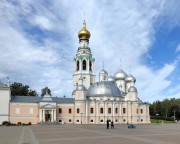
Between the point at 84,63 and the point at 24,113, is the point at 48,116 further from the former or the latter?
the point at 84,63

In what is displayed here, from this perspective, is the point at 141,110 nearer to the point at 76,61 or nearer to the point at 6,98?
the point at 76,61

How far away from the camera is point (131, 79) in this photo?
9206 cm

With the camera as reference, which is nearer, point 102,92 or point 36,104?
point 36,104

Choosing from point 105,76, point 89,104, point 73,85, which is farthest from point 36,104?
point 105,76

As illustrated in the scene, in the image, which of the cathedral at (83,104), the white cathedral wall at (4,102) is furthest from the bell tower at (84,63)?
the white cathedral wall at (4,102)

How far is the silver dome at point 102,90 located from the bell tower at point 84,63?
16.7 feet

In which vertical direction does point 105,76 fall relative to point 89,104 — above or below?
above

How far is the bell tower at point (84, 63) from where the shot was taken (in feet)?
285

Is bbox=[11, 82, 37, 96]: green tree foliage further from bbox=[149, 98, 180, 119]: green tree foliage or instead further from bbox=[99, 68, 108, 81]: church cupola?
bbox=[149, 98, 180, 119]: green tree foliage

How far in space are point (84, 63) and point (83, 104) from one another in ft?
54.5

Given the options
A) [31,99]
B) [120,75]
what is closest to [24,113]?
[31,99]

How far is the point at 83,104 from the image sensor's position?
75.9 metres

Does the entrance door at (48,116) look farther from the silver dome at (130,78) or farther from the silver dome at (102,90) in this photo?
the silver dome at (130,78)

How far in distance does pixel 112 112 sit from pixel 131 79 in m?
18.0
